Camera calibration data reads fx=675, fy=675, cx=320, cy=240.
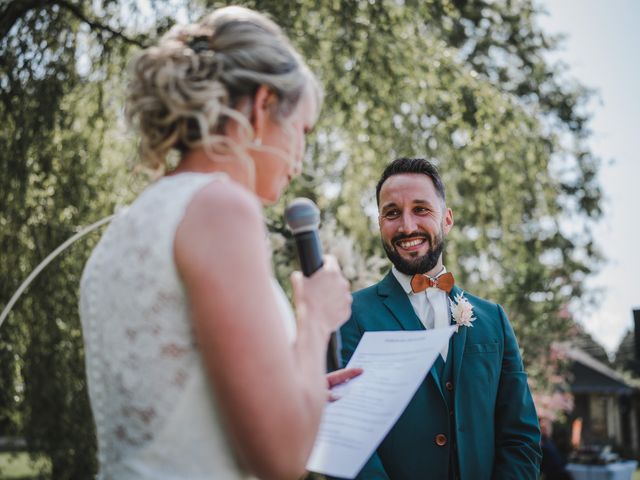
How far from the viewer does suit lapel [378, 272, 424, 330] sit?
2.61 metres

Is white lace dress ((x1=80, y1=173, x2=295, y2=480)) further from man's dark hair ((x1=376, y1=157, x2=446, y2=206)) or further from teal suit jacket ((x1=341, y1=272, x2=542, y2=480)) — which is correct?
man's dark hair ((x1=376, y1=157, x2=446, y2=206))

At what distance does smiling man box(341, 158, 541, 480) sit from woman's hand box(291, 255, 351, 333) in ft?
3.98

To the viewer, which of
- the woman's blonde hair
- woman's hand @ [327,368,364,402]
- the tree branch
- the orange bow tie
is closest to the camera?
the woman's blonde hair

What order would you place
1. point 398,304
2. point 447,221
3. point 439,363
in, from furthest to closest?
point 447,221, point 398,304, point 439,363

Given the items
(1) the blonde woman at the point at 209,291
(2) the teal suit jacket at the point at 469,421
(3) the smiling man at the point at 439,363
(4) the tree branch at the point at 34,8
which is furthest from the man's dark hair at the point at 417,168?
(4) the tree branch at the point at 34,8

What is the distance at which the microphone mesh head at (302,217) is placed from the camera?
4.90 ft

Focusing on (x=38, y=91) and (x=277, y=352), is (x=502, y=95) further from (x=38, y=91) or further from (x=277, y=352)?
(x=277, y=352)

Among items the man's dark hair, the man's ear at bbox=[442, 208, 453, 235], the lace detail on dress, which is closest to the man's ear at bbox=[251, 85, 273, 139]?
the lace detail on dress

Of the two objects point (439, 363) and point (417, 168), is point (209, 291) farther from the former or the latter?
point (417, 168)

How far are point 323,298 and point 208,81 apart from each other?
0.45 m

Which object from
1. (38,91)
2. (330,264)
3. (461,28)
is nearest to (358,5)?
(38,91)

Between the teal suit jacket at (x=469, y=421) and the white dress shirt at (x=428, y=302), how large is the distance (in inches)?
4.8

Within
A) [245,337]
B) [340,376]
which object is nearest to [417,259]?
[340,376]

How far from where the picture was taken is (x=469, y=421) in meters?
2.41
